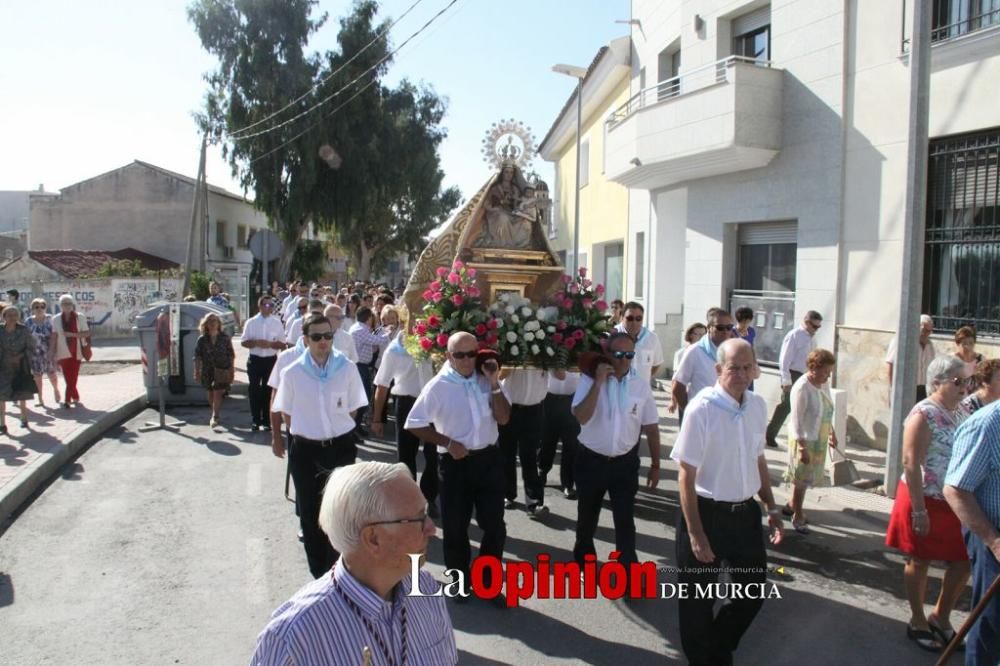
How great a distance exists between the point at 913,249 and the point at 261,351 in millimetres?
7692

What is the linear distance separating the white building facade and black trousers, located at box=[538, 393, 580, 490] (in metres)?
4.52

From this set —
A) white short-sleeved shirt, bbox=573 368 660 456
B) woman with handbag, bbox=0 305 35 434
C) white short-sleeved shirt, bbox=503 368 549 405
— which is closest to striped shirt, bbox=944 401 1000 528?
white short-sleeved shirt, bbox=573 368 660 456

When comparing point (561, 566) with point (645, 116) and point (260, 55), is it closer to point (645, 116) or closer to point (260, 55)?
point (645, 116)

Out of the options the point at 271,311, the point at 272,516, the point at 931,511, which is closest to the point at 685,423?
the point at 931,511

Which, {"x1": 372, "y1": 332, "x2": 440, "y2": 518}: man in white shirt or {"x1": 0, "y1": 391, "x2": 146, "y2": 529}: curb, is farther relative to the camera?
{"x1": 372, "y1": 332, "x2": 440, "y2": 518}: man in white shirt

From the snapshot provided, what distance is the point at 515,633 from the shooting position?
4.54 metres

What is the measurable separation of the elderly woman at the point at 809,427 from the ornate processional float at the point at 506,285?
1.77 metres

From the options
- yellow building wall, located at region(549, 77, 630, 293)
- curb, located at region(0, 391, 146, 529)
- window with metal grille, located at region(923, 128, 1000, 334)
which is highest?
yellow building wall, located at region(549, 77, 630, 293)

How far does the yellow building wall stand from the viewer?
18.6 metres

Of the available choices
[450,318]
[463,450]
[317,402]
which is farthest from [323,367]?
[450,318]

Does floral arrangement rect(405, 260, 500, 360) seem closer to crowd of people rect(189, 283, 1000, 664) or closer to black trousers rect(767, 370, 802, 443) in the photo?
crowd of people rect(189, 283, 1000, 664)

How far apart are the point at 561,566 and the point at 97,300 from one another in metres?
22.5

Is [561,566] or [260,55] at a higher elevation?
[260,55]

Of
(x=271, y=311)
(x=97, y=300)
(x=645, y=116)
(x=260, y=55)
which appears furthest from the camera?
(x=260, y=55)
